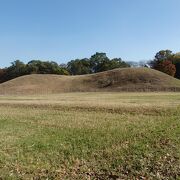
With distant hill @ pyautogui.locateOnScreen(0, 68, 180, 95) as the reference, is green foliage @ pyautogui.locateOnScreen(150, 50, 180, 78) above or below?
above

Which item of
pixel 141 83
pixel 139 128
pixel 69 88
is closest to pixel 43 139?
pixel 139 128

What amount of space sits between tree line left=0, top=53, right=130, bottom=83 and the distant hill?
2131 cm

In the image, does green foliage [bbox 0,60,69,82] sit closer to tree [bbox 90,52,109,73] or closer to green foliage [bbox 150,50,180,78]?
tree [bbox 90,52,109,73]

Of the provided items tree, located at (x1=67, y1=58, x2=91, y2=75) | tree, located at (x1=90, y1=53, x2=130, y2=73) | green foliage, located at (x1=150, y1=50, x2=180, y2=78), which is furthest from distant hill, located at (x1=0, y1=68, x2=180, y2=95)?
tree, located at (x1=67, y1=58, x2=91, y2=75)

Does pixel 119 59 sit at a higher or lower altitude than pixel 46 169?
higher

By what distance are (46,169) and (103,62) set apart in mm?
80349

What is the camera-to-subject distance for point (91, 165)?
24.1 ft

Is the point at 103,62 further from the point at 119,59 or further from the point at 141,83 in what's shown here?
the point at 141,83

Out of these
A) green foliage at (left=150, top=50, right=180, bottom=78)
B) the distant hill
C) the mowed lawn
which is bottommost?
the mowed lawn

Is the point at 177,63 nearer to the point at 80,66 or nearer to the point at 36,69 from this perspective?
the point at 80,66

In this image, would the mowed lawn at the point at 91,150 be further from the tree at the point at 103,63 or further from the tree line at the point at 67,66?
the tree line at the point at 67,66

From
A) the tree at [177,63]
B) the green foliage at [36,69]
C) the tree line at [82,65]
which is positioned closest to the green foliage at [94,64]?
the tree line at [82,65]

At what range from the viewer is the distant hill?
4762cm

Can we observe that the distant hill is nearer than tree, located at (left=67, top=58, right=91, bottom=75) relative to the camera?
Yes
